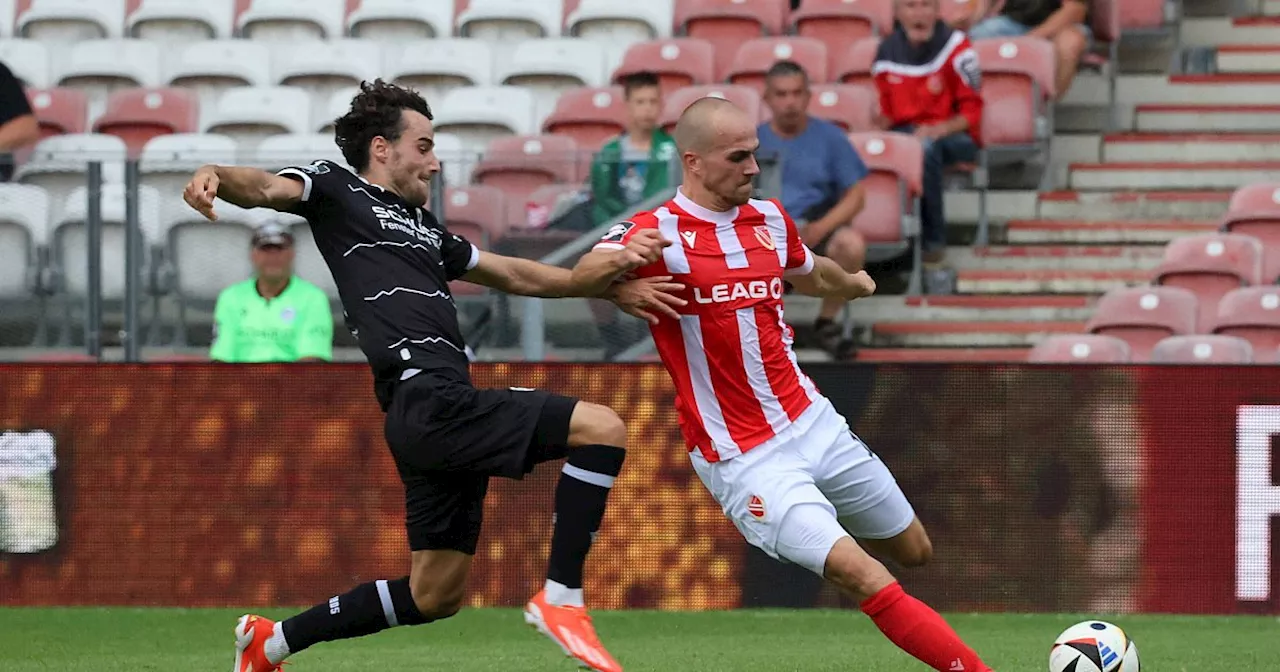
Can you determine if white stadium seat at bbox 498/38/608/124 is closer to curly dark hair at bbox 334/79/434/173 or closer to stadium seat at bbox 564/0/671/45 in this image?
stadium seat at bbox 564/0/671/45

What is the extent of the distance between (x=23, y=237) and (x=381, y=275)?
4.13 metres

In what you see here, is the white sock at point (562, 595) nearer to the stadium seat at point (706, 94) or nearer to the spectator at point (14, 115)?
the stadium seat at point (706, 94)

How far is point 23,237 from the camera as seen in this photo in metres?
10.0

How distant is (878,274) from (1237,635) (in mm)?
4160

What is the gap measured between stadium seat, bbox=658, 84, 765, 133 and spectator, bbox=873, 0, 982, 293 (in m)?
0.82

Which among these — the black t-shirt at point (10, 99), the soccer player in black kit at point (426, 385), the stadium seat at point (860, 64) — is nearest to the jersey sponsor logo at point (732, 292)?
the soccer player in black kit at point (426, 385)

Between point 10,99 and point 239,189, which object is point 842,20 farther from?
point 239,189

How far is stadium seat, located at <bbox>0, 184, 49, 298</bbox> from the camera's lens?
10.0 meters

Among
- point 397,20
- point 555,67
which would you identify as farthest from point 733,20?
point 397,20

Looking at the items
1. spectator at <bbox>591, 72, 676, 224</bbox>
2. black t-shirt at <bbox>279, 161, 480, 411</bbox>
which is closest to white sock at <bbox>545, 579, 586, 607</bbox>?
black t-shirt at <bbox>279, 161, 480, 411</bbox>

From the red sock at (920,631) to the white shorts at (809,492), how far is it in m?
0.23

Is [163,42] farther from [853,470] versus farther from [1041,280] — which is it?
[853,470]

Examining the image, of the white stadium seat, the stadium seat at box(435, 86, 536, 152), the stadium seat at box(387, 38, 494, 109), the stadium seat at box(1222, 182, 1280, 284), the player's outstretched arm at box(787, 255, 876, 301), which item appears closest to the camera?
the player's outstretched arm at box(787, 255, 876, 301)

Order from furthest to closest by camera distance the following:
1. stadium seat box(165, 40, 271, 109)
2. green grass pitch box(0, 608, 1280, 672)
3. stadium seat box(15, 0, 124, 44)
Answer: stadium seat box(15, 0, 124, 44) < stadium seat box(165, 40, 271, 109) < green grass pitch box(0, 608, 1280, 672)
